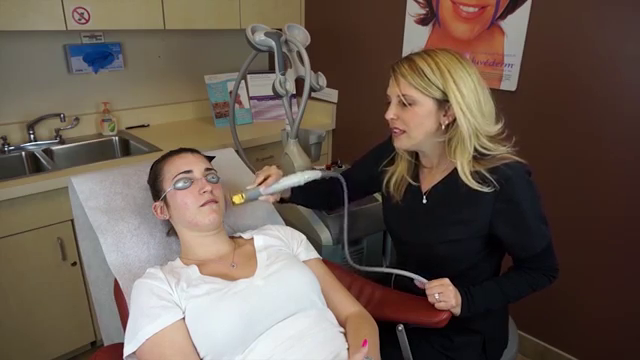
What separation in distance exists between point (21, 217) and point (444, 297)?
1498mm

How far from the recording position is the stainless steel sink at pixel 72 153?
2.03 meters

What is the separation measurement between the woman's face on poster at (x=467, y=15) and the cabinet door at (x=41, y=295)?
5.77ft

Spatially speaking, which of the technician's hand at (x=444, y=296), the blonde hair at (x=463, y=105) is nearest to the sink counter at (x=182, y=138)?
the blonde hair at (x=463, y=105)

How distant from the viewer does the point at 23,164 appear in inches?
81.4

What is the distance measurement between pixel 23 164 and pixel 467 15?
200cm

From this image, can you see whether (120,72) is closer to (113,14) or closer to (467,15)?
(113,14)

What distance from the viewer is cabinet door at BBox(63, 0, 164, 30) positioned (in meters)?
1.86

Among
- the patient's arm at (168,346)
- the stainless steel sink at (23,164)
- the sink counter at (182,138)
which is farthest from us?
the stainless steel sink at (23,164)

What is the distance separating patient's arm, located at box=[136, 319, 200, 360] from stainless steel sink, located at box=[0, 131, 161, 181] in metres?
1.18

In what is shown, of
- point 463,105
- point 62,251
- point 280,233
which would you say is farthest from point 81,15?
point 463,105

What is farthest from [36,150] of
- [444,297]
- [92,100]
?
[444,297]

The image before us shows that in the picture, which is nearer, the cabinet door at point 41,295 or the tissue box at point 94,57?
the cabinet door at point 41,295

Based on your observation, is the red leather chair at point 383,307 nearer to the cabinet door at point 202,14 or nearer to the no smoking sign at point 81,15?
the no smoking sign at point 81,15

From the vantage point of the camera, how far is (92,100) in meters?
2.32
